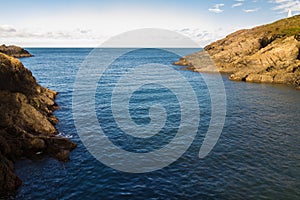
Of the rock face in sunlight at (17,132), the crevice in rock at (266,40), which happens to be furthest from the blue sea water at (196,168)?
the crevice in rock at (266,40)

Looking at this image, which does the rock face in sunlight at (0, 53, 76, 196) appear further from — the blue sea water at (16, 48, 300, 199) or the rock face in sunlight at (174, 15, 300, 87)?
the rock face in sunlight at (174, 15, 300, 87)

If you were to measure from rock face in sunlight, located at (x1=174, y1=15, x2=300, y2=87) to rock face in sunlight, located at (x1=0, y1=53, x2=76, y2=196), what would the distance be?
210ft

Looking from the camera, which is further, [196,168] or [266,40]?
[266,40]

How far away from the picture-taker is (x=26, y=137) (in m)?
30.0

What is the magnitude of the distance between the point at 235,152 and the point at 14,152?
2574 centimetres

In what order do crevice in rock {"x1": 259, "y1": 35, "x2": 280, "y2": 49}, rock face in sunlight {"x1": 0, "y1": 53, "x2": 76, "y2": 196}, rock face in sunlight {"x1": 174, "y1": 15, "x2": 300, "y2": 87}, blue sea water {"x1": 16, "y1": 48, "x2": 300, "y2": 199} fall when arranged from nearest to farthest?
blue sea water {"x1": 16, "y1": 48, "x2": 300, "y2": 199} → rock face in sunlight {"x1": 0, "y1": 53, "x2": 76, "y2": 196} → rock face in sunlight {"x1": 174, "y1": 15, "x2": 300, "y2": 87} → crevice in rock {"x1": 259, "y1": 35, "x2": 280, "y2": 49}

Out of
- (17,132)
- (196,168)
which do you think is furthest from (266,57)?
(17,132)

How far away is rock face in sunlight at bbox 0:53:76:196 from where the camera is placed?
2403 centimetres

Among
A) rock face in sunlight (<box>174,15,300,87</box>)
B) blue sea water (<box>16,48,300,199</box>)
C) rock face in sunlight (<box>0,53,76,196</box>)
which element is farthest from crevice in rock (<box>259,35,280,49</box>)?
rock face in sunlight (<box>0,53,76,196</box>)

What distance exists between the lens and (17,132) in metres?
30.4

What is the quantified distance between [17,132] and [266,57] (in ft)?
257

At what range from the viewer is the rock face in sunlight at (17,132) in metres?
24.0

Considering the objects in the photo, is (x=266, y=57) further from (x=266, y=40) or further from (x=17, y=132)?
(x=17, y=132)

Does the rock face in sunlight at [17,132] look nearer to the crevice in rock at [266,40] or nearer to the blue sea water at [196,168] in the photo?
the blue sea water at [196,168]
